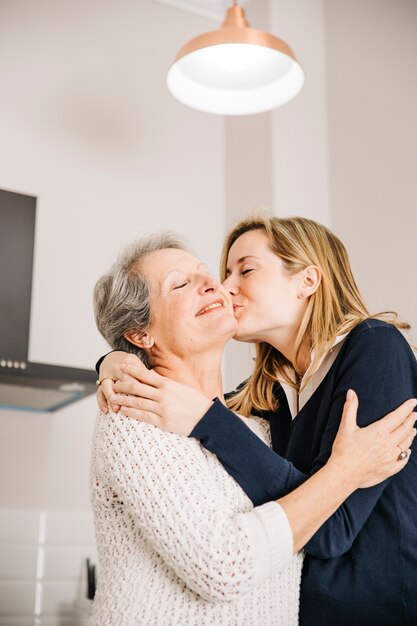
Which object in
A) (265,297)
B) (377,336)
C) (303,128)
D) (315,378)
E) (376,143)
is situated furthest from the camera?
(303,128)

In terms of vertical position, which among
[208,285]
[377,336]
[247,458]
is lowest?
[247,458]

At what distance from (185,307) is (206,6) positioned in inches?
95.0

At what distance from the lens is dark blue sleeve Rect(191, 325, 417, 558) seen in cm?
149

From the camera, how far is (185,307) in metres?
1.76

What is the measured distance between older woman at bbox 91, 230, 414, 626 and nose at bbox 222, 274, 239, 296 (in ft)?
1.60

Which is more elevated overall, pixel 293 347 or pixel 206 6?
pixel 206 6

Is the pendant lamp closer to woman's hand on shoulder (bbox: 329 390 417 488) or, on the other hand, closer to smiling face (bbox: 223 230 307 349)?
smiling face (bbox: 223 230 307 349)

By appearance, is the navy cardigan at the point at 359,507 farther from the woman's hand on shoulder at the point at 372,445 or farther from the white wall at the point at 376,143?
the white wall at the point at 376,143

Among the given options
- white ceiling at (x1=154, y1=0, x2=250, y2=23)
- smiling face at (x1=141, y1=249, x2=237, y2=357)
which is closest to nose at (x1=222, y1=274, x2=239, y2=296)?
smiling face at (x1=141, y1=249, x2=237, y2=357)

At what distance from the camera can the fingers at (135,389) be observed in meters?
1.52

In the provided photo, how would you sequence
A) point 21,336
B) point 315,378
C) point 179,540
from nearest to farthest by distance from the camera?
point 179,540 < point 315,378 < point 21,336

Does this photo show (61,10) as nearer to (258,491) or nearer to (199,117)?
(199,117)

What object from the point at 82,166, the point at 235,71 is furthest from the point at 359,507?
the point at 82,166

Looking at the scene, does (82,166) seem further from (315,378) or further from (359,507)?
(359,507)
